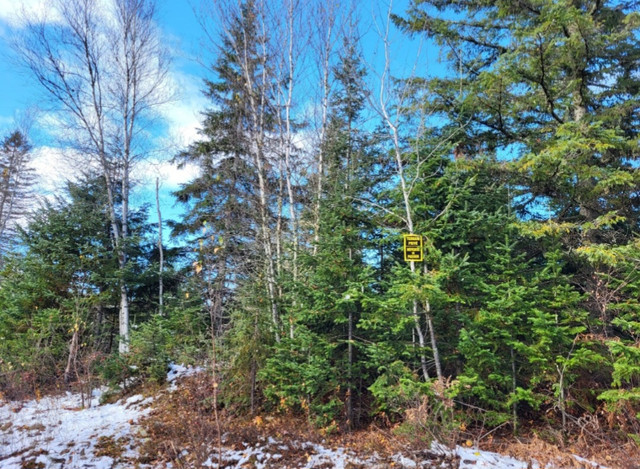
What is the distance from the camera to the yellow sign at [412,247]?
513 centimetres

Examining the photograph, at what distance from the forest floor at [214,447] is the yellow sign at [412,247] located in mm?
2490

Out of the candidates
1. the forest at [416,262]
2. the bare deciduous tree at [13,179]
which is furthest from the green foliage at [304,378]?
A: the bare deciduous tree at [13,179]

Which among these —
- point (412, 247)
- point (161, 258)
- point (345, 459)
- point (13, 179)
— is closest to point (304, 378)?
point (345, 459)

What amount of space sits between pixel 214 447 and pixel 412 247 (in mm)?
4042

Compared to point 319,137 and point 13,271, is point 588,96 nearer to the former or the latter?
point 319,137

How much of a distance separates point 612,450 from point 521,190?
16.9 feet

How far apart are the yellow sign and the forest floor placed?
8.17ft

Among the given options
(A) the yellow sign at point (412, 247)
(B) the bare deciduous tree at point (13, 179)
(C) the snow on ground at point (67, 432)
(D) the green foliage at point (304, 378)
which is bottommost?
(C) the snow on ground at point (67, 432)

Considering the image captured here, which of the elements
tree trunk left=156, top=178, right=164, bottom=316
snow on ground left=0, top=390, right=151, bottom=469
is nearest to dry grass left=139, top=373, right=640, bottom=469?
snow on ground left=0, top=390, right=151, bottom=469

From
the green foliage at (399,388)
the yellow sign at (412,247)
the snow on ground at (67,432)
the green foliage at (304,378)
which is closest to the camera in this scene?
the snow on ground at (67,432)

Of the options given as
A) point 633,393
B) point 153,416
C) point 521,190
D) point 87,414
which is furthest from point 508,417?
point 87,414

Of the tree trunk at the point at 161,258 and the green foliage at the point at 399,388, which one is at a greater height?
the tree trunk at the point at 161,258

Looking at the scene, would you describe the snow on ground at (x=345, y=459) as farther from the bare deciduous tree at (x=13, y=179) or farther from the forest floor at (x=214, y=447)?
the bare deciduous tree at (x=13, y=179)

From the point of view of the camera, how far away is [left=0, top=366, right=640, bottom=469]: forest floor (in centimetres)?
394
